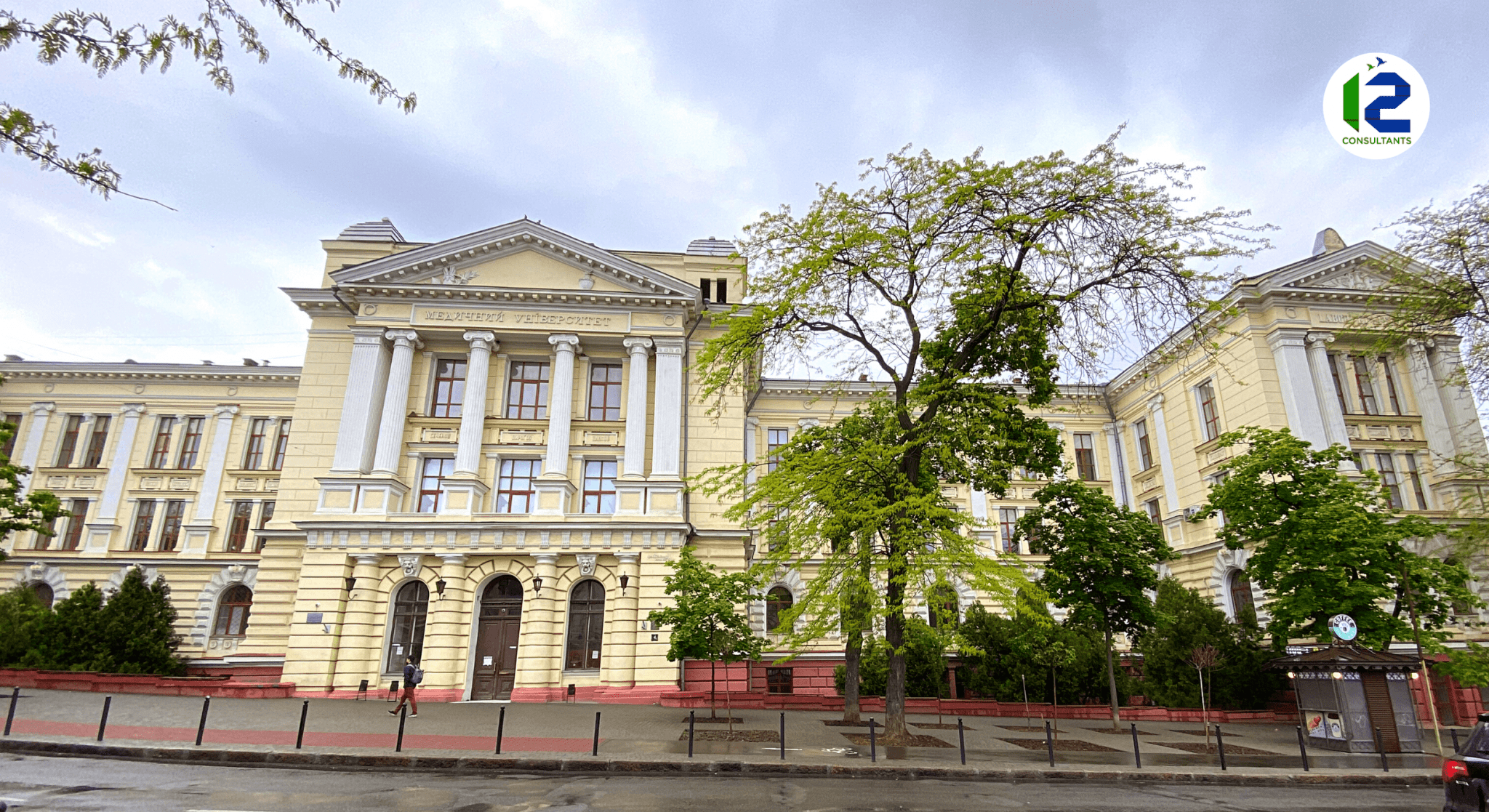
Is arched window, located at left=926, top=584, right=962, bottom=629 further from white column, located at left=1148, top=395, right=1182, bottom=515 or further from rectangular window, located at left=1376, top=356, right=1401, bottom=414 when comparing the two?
rectangular window, located at left=1376, top=356, right=1401, bottom=414

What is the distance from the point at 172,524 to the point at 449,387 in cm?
2176

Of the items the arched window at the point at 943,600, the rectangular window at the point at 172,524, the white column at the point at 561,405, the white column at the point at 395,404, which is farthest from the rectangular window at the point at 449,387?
the arched window at the point at 943,600

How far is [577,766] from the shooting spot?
1259 cm

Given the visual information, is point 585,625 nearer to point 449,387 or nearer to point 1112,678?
point 449,387

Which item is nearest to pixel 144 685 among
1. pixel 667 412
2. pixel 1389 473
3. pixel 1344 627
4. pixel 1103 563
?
pixel 667 412

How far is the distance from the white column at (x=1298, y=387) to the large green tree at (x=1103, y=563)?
34.4ft

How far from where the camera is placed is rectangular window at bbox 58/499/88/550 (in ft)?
130

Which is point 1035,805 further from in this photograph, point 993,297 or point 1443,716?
point 1443,716

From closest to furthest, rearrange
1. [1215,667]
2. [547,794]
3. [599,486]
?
1. [547,794]
2. [1215,667]
3. [599,486]

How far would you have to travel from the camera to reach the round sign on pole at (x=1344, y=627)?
1861cm

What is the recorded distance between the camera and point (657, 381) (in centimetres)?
2947

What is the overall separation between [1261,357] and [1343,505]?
10919 millimetres

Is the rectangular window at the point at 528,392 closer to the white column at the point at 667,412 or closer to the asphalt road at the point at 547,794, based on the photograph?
the white column at the point at 667,412

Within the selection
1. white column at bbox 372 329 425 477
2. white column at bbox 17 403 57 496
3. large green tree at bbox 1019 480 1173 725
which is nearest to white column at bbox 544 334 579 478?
white column at bbox 372 329 425 477
